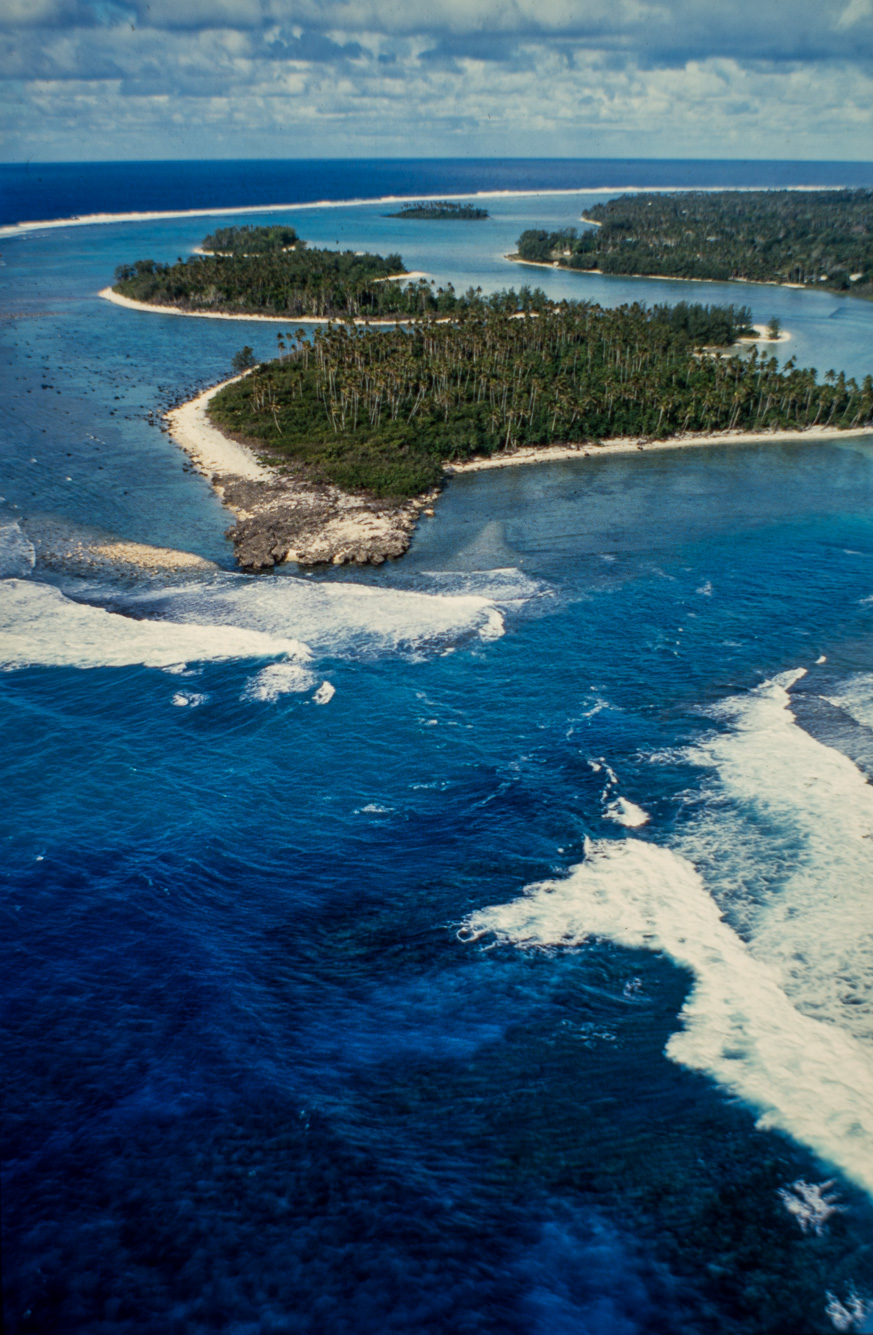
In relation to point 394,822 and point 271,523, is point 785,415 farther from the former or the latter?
point 394,822

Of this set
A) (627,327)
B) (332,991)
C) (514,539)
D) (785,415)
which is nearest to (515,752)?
(332,991)

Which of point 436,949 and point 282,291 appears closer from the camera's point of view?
point 436,949

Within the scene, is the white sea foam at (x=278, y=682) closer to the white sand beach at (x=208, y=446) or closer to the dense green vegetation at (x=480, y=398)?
the dense green vegetation at (x=480, y=398)

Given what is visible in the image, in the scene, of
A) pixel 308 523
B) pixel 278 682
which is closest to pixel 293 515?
pixel 308 523

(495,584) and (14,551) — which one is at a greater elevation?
(495,584)

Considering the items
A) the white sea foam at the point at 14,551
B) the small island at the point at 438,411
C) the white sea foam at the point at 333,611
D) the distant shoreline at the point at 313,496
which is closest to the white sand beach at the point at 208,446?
the distant shoreline at the point at 313,496

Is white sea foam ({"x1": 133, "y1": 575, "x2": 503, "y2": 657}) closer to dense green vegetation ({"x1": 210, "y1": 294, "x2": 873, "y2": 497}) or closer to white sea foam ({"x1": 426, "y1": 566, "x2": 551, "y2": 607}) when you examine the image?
white sea foam ({"x1": 426, "y1": 566, "x2": 551, "y2": 607})

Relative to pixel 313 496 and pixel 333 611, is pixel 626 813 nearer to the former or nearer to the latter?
pixel 333 611

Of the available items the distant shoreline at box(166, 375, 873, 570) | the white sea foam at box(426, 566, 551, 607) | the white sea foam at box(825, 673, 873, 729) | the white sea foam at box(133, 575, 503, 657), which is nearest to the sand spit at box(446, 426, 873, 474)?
the distant shoreline at box(166, 375, 873, 570)
